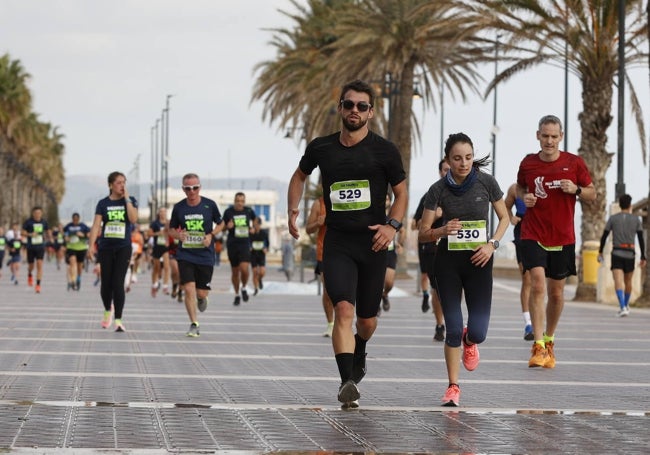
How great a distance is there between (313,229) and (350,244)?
3410 millimetres

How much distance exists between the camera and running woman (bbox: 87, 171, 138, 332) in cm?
1736

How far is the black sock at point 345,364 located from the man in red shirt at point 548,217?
3701mm

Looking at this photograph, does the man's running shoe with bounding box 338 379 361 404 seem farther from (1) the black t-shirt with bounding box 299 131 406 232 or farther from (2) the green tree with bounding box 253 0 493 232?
(2) the green tree with bounding box 253 0 493 232

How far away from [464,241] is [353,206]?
909 mm

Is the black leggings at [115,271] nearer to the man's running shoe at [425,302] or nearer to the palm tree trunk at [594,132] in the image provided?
the man's running shoe at [425,302]

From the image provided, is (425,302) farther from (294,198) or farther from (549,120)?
(294,198)

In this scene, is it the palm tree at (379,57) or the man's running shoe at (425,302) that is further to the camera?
the palm tree at (379,57)

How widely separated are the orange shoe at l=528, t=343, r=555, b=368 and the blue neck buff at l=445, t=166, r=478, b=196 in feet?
9.94

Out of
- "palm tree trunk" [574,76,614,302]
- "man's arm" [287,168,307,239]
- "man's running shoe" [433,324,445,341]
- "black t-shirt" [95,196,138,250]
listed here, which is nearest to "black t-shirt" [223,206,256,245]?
"black t-shirt" [95,196,138,250]

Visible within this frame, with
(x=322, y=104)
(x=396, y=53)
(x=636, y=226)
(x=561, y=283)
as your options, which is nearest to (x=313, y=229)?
(x=561, y=283)

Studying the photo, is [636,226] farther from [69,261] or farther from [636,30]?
[69,261]

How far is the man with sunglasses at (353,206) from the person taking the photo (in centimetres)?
953

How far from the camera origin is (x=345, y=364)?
9.41 metres

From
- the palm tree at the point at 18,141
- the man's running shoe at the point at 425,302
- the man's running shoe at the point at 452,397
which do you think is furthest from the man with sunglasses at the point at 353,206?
the palm tree at the point at 18,141
